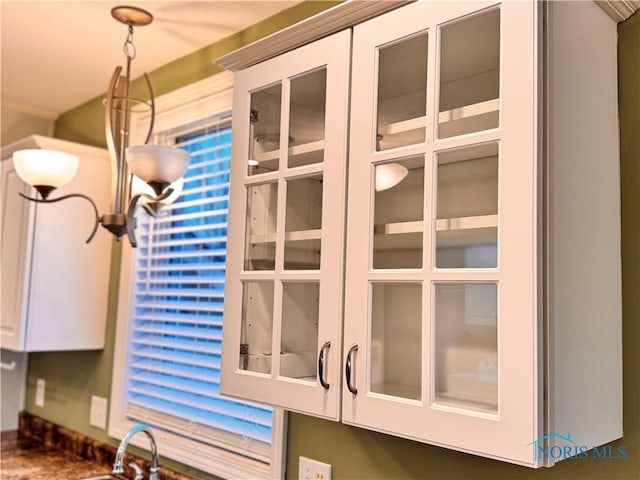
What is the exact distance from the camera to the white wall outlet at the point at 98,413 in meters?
2.53

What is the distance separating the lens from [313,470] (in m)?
1.71

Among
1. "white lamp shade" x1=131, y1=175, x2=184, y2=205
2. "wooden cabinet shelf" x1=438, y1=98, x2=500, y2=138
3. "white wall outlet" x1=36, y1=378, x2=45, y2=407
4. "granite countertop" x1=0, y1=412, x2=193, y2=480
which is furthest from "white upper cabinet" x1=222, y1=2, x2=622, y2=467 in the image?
"white wall outlet" x1=36, y1=378, x2=45, y2=407

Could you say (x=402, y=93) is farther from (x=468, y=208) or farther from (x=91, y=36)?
(x=91, y=36)

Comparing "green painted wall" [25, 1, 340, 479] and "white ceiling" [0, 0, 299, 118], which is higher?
"white ceiling" [0, 0, 299, 118]

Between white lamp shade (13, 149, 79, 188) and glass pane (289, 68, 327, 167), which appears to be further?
white lamp shade (13, 149, 79, 188)

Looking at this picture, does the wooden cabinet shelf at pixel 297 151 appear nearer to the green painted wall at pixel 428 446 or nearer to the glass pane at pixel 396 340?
the glass pane at pixel 396 340

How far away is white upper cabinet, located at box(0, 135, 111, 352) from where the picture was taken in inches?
96.2

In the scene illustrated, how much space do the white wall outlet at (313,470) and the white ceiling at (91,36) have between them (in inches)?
55.4

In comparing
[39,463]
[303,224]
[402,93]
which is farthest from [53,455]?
[402,93]

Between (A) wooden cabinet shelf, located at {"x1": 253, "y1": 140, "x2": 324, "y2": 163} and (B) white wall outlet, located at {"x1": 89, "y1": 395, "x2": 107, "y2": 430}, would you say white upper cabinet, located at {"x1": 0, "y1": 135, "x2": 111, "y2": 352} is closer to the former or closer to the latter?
(B) white wall outlet, located at {"x1": 89, "y1": 395, "x2": 107, "y2": 430}

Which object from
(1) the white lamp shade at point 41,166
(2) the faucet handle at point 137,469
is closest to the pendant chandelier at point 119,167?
(1) the white lamp shade at point 41,166

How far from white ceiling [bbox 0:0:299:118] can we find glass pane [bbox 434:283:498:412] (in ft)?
4.05

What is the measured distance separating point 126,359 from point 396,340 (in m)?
1.59

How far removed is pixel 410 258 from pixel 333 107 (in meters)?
0.40
